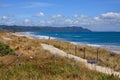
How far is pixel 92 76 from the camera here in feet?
28.5

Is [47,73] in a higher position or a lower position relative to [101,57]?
higher

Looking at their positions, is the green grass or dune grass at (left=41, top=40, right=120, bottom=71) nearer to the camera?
the green grass

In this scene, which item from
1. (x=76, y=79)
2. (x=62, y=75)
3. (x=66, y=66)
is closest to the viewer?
(x=76, y=79)

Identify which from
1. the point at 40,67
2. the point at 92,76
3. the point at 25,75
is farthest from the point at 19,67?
the point at 92,76

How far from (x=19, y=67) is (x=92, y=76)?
2.03 metres

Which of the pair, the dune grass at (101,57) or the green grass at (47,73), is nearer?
the green grass at (47,73)

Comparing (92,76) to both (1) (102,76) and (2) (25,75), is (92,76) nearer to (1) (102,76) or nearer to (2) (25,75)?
(1) (102,76)

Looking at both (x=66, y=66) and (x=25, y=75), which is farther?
(x=66, y=66)

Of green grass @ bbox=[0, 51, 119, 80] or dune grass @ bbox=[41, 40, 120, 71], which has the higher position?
green grass @ bbox=[0, 51, 119, 80]

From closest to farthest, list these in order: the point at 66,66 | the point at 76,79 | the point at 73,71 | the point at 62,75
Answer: the point at 76,79, the point at 62,75, the point at 73,71, the point at 66,66

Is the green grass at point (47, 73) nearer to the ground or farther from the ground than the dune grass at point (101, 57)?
farther from the ground

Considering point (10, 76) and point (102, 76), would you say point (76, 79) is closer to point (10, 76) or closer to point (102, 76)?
point (102, 76)

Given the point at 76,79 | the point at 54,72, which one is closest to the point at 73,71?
the point at 54,72

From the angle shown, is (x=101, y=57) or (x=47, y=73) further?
(x=101, y=57)
